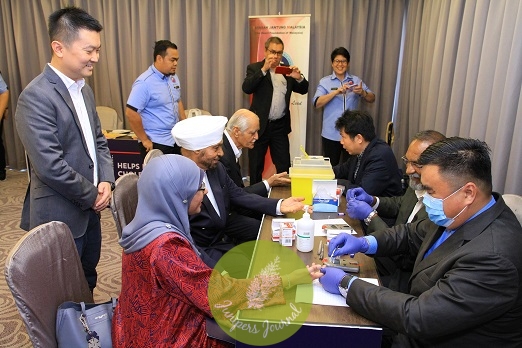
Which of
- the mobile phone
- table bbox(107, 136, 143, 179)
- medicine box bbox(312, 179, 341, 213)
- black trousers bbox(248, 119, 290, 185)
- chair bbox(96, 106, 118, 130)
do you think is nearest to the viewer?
medicine box bbox(312, 179, 341, 213)

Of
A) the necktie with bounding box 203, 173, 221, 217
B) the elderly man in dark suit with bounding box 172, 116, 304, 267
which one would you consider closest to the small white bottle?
the elderly man in dark suit with bounding box 172, 116, 304, 267

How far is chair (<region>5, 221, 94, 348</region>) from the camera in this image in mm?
1262

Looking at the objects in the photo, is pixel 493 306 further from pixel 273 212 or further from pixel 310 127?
pixel 310 127

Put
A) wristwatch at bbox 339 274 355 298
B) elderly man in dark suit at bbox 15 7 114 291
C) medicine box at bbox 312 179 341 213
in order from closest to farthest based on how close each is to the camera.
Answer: wristwatch at bbox 339 274 355 298 → elderly man in dark suit at bbox 15 7 114 291 → medicine box at bbox 312 179 341 213

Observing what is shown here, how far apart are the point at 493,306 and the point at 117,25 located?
537 cm

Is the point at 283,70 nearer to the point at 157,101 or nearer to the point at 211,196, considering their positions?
the point at 157,101

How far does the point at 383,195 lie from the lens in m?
2.72

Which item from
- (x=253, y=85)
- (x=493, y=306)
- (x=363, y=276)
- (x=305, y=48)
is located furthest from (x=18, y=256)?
(x=305, y=48)

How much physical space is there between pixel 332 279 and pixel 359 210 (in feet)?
2.50

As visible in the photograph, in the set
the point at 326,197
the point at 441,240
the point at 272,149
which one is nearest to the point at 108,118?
the point at 272,149

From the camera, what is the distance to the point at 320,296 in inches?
57.0

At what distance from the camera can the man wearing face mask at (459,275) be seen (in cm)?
120

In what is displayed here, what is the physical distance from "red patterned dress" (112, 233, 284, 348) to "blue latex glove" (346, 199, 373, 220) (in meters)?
0.87

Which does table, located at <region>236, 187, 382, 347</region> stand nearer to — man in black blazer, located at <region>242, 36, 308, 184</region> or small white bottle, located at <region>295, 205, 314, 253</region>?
small white bottle, located at <region>295, 205, 314, 253</region>
